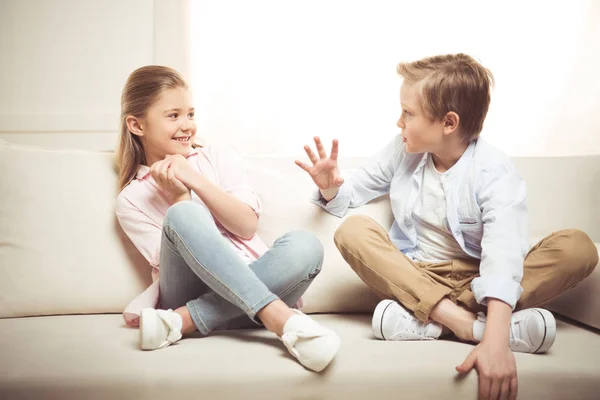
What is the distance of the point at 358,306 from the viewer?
5.34 feet

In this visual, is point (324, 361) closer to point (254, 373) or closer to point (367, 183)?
point (254, 373)

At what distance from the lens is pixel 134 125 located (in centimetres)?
163

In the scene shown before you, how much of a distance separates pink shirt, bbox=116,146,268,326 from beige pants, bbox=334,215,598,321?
0.84 feet

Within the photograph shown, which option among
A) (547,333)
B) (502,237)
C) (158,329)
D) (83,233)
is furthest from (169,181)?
(547,333)

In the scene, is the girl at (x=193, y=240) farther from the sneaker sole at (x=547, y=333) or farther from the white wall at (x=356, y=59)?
the white wall at (x=356, y=59)

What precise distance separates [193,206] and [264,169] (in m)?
0.43

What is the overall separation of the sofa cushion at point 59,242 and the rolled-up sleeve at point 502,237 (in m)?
0.84

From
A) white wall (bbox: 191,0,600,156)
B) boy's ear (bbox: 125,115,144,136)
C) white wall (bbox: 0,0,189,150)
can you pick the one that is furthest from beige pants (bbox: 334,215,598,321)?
white wall (bbox: 0,0,189,150)

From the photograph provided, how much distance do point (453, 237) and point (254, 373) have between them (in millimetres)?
615

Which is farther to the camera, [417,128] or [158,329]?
[417,128]

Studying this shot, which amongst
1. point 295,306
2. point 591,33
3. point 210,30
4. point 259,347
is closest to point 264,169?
point 295,306

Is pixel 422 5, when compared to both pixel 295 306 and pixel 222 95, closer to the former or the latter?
pixel 222 95

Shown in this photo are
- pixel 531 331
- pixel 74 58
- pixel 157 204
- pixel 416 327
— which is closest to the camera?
pixel 531 331

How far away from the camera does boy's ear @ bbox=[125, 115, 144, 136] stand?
163 cm
